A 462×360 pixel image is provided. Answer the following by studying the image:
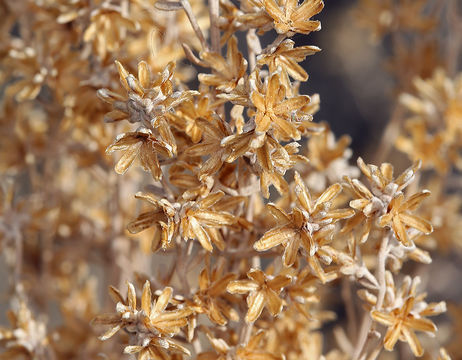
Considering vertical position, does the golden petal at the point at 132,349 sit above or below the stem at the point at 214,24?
below

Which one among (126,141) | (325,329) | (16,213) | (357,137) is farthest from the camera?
(357,137)

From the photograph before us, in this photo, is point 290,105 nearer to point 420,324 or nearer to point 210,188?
point 210,188

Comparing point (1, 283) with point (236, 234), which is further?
point (1, 283)

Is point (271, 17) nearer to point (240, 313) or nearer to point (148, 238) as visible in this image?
point (240, 313)

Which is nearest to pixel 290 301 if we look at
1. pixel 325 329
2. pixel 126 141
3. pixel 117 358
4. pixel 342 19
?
pixel 126 141

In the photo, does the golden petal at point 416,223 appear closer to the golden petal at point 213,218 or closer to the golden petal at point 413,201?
the golden petal at point 413,201

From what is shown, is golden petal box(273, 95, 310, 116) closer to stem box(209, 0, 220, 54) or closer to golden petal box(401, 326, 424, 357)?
stem box(209, 0, 220, 54)

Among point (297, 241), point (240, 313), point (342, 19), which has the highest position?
point (297, 241)

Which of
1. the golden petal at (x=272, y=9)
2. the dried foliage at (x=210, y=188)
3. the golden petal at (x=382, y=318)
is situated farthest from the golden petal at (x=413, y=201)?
the golden petal at (x=272, y=9)
